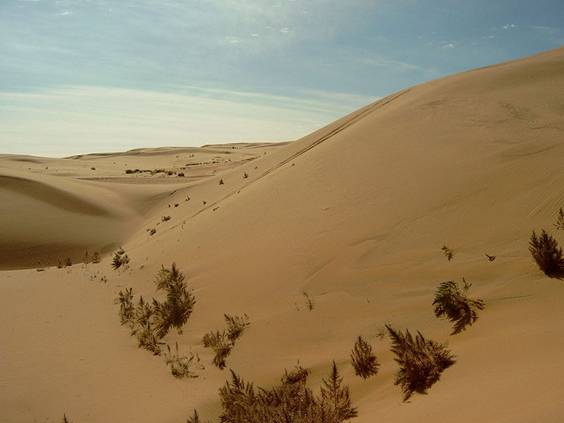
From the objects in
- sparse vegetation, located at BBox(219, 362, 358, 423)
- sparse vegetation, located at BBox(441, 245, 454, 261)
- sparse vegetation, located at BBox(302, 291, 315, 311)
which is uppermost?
sparse vegetation, located at BBox(441, 245, 454, 261)

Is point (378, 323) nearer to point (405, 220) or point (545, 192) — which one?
point (405, 220)

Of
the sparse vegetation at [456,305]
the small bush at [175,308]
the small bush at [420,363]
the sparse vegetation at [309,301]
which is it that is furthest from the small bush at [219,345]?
the sparse vegetation at [456,305]

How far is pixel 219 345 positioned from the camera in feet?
15.9

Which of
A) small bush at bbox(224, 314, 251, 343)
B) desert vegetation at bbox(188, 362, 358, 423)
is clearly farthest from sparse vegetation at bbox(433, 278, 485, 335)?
small bush at bbox(224, 314, 251, 343)

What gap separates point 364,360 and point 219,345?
1.79 meters

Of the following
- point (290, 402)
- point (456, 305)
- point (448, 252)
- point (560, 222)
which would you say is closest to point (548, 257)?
point (560, 222)

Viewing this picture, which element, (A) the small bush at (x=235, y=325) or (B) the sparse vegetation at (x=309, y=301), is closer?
(B) the sparse vegetation at (x=309, y=301)

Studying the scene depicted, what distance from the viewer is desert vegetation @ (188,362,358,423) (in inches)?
127

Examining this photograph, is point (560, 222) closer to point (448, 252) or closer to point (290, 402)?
point (448, 252)

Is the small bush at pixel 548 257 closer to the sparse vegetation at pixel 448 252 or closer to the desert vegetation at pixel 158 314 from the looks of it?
the sparse vegetation at pixel 448 252

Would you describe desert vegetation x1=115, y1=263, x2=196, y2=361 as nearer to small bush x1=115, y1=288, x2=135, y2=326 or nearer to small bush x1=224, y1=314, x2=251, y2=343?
small bush x1=115, y1=288, x2=135, y2=326

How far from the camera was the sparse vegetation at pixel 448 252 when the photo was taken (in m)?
4.60

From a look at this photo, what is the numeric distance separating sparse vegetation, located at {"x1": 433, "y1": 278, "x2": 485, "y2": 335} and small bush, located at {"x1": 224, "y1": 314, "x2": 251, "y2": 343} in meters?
2.20

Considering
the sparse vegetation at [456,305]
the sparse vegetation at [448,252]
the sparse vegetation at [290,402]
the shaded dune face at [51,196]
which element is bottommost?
the sparse vegetation at [290,402]
